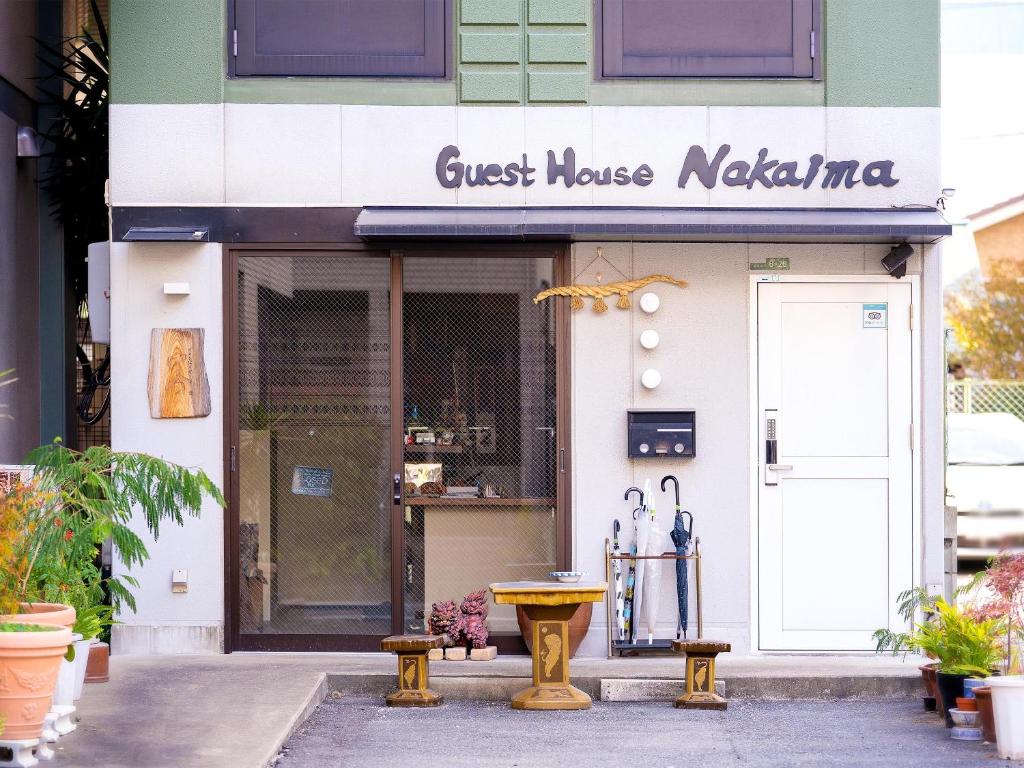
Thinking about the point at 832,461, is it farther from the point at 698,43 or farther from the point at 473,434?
the point at 698,43

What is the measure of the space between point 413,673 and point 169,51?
13.6 feet

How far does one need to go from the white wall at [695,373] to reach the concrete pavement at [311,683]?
1.88ft

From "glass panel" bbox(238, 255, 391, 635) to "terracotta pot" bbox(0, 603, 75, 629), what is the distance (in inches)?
87.9

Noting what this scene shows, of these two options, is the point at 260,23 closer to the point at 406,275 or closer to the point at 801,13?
the point at 406,275

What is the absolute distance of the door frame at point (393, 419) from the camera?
834 centimetres

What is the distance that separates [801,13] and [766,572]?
357 cm

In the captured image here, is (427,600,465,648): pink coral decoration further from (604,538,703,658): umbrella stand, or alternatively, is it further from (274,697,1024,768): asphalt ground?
(604,538,703,658): umbrella stand

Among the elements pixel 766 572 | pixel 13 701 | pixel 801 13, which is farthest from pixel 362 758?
pixel 801 13

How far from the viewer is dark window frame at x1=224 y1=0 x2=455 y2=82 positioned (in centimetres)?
834

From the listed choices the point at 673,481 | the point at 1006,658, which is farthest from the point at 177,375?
the point at 1006,658

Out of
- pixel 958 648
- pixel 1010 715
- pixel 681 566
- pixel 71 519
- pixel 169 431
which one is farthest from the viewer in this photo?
pixel 169 431

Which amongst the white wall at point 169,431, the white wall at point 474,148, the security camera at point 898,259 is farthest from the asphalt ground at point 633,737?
the white wall at point 474,148

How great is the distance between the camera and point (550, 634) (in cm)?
730

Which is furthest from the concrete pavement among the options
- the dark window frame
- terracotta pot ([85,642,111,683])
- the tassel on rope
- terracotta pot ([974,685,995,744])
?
the dark window frame
